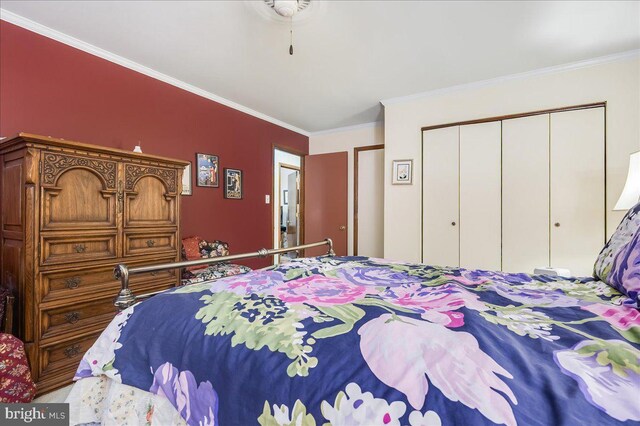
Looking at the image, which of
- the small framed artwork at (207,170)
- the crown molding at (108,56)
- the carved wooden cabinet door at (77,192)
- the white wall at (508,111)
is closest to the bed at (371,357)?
the carved wooden cabinet door at (77,192)

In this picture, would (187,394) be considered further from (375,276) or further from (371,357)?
(375,276)

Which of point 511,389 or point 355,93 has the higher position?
point 355,93

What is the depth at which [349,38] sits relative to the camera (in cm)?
229

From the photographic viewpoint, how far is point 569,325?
801 millimetres

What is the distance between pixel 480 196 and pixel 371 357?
9.85 feet

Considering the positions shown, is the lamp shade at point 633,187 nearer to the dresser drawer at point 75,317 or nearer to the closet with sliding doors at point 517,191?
the closet with sliding doors at point 517,191

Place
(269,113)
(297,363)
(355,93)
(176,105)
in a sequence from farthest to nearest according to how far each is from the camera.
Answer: (269,113), (355,93), (176,105), (297,363)

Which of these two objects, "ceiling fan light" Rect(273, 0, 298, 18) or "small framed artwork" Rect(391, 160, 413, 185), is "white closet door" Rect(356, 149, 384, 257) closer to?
"small framed artwork" Rect(391, 160, 413, 185)

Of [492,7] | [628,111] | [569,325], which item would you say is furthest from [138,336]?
[628,111]

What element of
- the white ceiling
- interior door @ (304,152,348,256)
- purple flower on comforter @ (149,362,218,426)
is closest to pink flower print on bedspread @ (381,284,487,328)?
purple flower on comforter @ (149,362,218,426)

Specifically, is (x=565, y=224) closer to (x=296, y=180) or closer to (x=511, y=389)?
(x=511, y=389)

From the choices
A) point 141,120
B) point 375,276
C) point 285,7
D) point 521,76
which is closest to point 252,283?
point 375,276

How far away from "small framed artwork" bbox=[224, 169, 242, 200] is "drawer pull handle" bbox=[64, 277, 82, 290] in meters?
1.80

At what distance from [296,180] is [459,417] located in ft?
20.8
